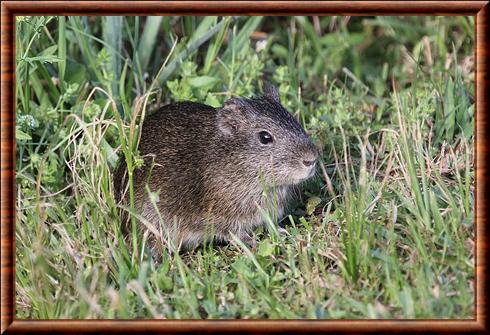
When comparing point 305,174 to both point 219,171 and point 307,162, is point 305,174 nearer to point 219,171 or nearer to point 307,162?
point 307,162

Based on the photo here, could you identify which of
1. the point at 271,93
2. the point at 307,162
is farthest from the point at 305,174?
the point at 271,93

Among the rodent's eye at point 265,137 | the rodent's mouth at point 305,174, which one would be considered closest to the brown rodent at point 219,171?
the rodent's eye at point 265,137

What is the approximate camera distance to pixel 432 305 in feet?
13.8

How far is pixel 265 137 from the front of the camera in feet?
18.5

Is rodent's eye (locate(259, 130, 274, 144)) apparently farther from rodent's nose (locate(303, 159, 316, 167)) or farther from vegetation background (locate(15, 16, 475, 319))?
vegetation background (locate(15, 16, 475, 319))

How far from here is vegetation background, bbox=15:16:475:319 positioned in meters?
4.50

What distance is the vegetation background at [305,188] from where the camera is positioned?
4.50m

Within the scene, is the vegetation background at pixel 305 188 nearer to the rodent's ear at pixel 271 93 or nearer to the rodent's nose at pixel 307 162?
the rodent's nose at pixel 307 162

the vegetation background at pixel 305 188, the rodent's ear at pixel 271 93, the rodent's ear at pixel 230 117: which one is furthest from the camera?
the rodent's ear at pixel 271 93

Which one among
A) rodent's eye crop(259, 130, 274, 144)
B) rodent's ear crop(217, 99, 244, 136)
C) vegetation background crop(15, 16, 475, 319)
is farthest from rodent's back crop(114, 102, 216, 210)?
rodent's eye crop(259, 130, 274, 144)

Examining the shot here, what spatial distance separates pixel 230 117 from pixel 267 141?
336 millimetres

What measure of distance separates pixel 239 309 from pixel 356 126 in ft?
8.30
